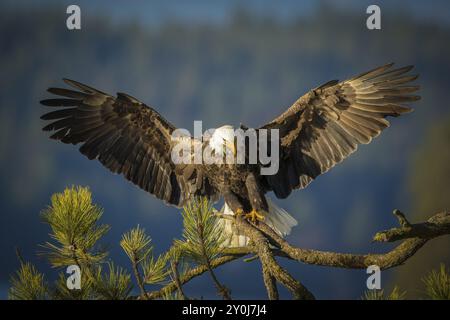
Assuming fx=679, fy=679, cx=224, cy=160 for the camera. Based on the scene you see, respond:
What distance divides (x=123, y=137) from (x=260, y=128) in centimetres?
85

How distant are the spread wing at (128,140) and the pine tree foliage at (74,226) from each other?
1601mm

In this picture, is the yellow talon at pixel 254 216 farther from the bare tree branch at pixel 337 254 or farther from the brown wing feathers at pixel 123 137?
the bare tree branch at pixel 337 254

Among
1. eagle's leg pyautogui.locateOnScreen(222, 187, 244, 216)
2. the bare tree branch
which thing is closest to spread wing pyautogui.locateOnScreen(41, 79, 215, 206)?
eagle's leg pyautogui.locateOnScreen(222, 187, 244, 216)

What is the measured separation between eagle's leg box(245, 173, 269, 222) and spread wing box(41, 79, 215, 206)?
0.33m

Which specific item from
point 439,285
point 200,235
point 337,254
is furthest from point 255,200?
point 439,285

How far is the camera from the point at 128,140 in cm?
415

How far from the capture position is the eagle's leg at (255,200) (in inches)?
148

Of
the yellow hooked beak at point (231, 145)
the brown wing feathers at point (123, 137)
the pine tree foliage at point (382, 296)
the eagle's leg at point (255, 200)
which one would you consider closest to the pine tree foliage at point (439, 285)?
the pine tree foliage at point (382, 296)

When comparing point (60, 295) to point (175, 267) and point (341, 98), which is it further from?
point (341, 98)

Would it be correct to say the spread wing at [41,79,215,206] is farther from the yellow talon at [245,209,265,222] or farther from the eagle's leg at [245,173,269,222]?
the yellow talon at [245,209,265,222]

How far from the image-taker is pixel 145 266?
2.54 meters

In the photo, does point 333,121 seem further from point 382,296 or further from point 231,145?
point 382,296
